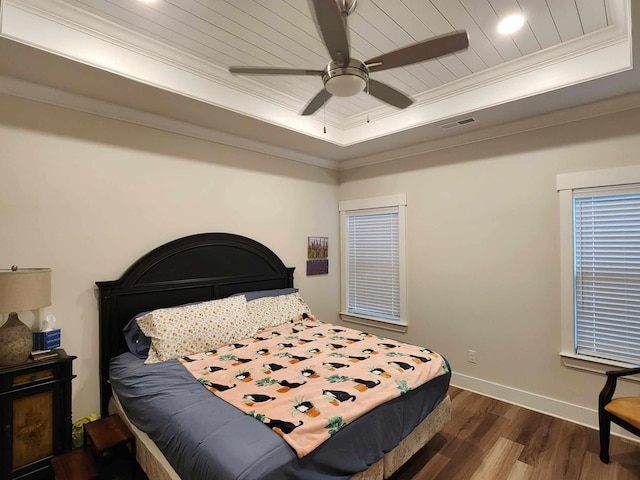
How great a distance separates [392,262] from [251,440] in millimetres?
2918

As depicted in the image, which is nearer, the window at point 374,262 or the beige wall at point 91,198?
the beige wall at point 91,198

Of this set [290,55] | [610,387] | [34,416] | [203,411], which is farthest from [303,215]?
[610,387]

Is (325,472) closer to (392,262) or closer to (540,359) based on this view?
(540,359)

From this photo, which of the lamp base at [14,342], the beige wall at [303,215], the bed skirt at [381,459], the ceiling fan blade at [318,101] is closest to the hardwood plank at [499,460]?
the bed skirt at [381,459]

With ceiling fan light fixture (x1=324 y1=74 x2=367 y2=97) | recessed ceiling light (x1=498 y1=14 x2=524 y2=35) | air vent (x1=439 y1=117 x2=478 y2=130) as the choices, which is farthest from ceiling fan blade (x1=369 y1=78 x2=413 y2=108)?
air vent (x1=439 y1=117 x2=478 y2=130)

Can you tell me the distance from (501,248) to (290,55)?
260cm

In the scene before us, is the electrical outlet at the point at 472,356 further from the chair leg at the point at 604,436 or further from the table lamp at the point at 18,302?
the table lamp at the point at 18,302

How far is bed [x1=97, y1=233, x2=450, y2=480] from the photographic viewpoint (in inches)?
55.1

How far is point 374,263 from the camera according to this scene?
4195 mm

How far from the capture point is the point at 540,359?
9.58 ft

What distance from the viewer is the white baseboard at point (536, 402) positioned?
2.64 m

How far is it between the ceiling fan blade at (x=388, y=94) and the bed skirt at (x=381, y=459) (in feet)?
7.01

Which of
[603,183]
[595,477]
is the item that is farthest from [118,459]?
[603,183]

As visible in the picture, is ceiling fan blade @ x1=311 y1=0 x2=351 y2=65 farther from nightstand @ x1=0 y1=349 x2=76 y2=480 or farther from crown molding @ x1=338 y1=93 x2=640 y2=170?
nightstand @ x1=0 y1=349 x2=76 y2=480
